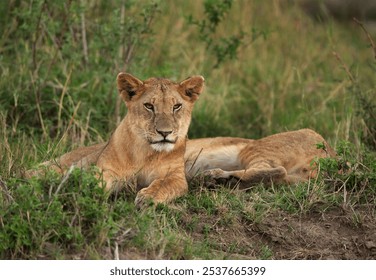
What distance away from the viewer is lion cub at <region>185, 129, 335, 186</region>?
21.3 feet

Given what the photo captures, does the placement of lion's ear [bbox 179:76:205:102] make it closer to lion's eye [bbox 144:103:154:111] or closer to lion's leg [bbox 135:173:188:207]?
lion's eye [bbox 144:103:154:111]

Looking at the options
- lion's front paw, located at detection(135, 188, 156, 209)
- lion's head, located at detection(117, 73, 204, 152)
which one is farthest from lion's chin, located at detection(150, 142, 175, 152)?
lion's front paw, located at detection(135, 188, 156, 209)

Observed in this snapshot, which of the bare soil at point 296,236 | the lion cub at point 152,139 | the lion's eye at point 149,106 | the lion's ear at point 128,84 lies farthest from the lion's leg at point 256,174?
the lion's ear at point 128,84

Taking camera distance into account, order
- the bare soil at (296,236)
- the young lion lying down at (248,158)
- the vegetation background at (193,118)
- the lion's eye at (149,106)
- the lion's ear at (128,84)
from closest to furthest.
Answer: the vegetation background at (193,118) → the bare soil at (296,236) → the lion's eye at (149,106) → the lion's ear at (128,84) → the young lion lying down at (248,158)

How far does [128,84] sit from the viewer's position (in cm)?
641

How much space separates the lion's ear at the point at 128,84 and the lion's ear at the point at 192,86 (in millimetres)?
335

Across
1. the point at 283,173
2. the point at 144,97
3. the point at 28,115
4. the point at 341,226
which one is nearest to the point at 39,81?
the point at 28,115

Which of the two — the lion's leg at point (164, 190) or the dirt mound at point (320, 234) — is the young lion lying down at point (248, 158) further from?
the dirt mound at point (320, 234)

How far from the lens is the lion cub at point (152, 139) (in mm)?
6105

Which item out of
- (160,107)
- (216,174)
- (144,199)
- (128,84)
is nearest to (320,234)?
(216,174)

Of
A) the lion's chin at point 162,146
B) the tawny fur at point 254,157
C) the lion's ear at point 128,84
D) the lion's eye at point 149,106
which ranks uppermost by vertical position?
the lion's ear at point 128,84

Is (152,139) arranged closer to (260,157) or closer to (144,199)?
(144,199)

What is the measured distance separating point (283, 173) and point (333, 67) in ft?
15.8

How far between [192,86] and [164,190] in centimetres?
92
